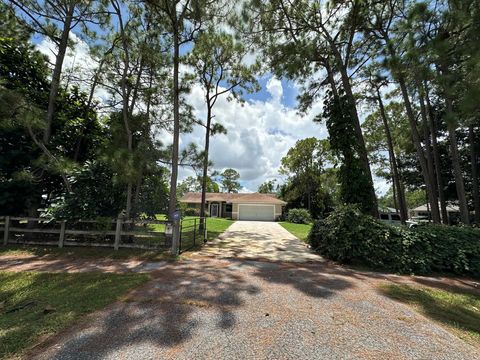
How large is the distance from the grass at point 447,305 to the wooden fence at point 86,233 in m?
5.58

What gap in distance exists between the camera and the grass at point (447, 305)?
3004mm

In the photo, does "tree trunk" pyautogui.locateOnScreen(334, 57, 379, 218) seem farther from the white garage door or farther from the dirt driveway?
the white garage door

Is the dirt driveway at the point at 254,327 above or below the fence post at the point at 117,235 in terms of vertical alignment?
below

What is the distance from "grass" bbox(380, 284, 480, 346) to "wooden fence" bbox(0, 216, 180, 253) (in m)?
5.58

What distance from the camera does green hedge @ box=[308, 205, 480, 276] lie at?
577 centimetres

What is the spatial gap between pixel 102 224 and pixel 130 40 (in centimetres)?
672

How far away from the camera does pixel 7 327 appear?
2648 mm

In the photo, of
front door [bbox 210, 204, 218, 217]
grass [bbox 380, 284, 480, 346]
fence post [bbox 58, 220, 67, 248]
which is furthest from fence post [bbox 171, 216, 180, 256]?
front door [bbox 210, 204, 218, 217]

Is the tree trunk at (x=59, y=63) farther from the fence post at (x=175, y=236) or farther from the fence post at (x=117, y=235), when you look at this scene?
the fence post at (x=175, y=236)

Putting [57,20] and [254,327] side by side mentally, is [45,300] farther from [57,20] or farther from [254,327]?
[57,20]

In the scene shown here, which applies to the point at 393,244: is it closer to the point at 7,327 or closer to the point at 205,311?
the point at 205,311

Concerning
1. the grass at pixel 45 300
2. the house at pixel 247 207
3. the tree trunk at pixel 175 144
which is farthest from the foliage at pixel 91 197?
the house at pixel 247 207

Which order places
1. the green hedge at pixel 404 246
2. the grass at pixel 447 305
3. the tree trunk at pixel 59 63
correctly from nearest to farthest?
the grass at pixel 447 305, the green hedge at pixel 404 246, the tree trunk at pixel 59 63

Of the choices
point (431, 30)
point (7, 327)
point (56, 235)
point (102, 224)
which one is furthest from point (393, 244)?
point (56, 235)
